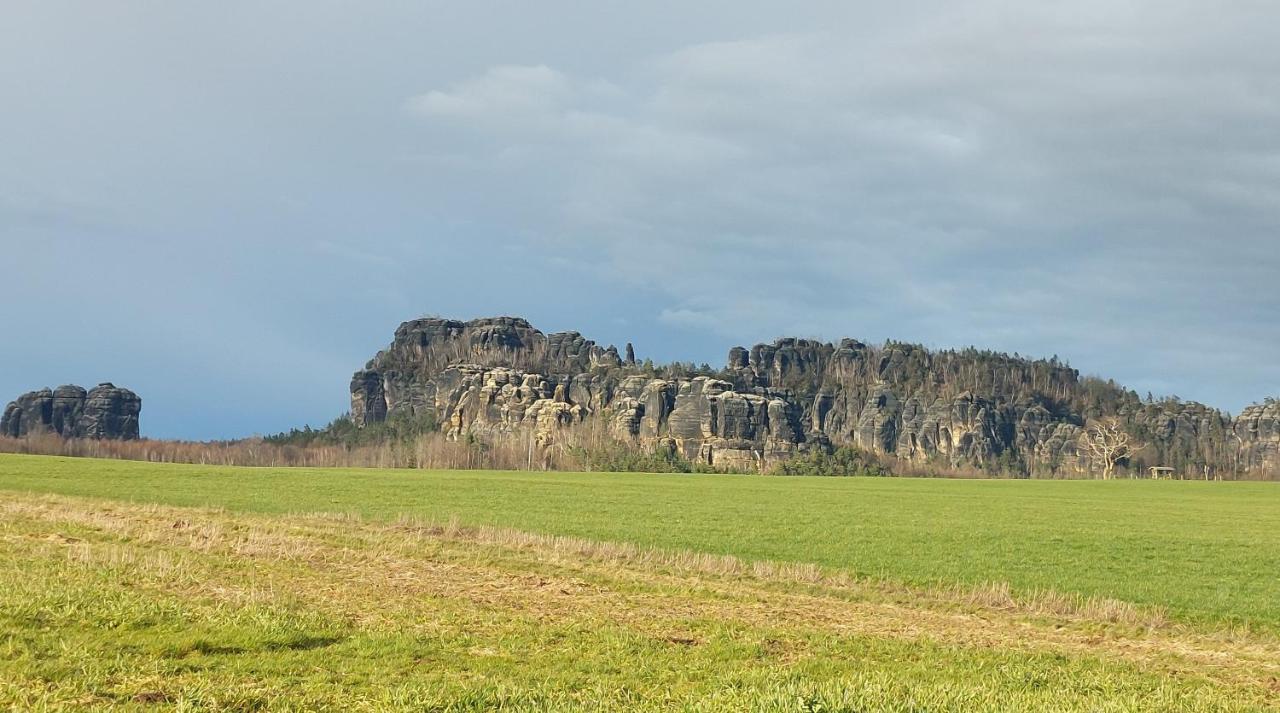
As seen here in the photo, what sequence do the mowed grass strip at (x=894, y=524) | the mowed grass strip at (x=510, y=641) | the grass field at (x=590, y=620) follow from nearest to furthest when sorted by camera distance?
the mowed grass strip at (x=510, y=641), the grass field at (x=590, y=620), the mowed grass strip at (x=894, y=524)

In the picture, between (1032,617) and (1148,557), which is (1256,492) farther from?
(1032,617)

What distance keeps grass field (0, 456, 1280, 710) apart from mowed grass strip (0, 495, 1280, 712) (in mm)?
68

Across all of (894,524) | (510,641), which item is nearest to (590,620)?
(510,641)

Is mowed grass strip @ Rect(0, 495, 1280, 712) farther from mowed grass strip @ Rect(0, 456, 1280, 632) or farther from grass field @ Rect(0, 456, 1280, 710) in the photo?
mowed grass strip @ Rect(0, 456, 1280, 632)

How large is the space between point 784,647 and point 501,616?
5.25 m

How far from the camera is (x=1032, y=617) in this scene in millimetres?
24016

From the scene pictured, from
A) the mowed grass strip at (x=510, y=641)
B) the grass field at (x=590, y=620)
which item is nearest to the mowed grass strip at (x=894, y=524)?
the grass field at (x=590, y=620)

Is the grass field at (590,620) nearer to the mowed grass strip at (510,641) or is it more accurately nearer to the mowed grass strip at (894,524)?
the mowed grass strip at (510,641)

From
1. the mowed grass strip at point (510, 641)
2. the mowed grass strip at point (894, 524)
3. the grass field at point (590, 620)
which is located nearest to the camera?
the mowed grass strip at point (510, 641)

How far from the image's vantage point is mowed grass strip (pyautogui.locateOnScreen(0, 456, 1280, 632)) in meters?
34.6

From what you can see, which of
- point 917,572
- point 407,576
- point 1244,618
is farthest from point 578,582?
point 1244,618

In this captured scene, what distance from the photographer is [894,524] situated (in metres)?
57.3

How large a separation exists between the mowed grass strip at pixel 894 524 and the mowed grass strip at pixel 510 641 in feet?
31.0

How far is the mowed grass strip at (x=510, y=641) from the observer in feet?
39.6
